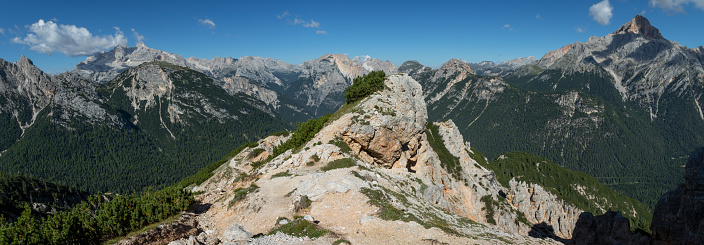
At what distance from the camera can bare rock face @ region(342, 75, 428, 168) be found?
53.6 m

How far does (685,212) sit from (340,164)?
111 ft

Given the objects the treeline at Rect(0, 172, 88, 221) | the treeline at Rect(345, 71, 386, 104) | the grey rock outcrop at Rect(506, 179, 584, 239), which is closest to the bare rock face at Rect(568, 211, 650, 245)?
the treeline at Rect(345, 71, 386, 104)

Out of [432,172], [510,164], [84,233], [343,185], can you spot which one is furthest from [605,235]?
[510,164]

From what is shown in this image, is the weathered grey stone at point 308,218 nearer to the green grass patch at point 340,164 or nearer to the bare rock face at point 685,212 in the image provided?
the green grass patch at point 340,164

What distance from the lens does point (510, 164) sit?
18188 cm

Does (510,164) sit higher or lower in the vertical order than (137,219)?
higher

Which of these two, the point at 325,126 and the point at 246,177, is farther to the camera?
the point at 325,126

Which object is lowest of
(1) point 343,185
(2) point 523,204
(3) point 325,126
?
(2) point 523,204

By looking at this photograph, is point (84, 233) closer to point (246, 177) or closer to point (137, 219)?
point (137, 219)

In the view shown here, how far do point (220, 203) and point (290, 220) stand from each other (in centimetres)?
1011

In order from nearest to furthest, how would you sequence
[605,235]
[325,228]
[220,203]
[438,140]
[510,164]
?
[325,228] < [605,235] < [220,203] < [438,140] < [510,164]

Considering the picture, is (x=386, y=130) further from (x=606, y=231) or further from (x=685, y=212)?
(x=685, y=212)

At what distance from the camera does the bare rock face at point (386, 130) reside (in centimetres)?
5359

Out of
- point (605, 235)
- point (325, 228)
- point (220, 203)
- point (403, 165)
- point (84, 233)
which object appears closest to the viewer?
point (84, 233)
